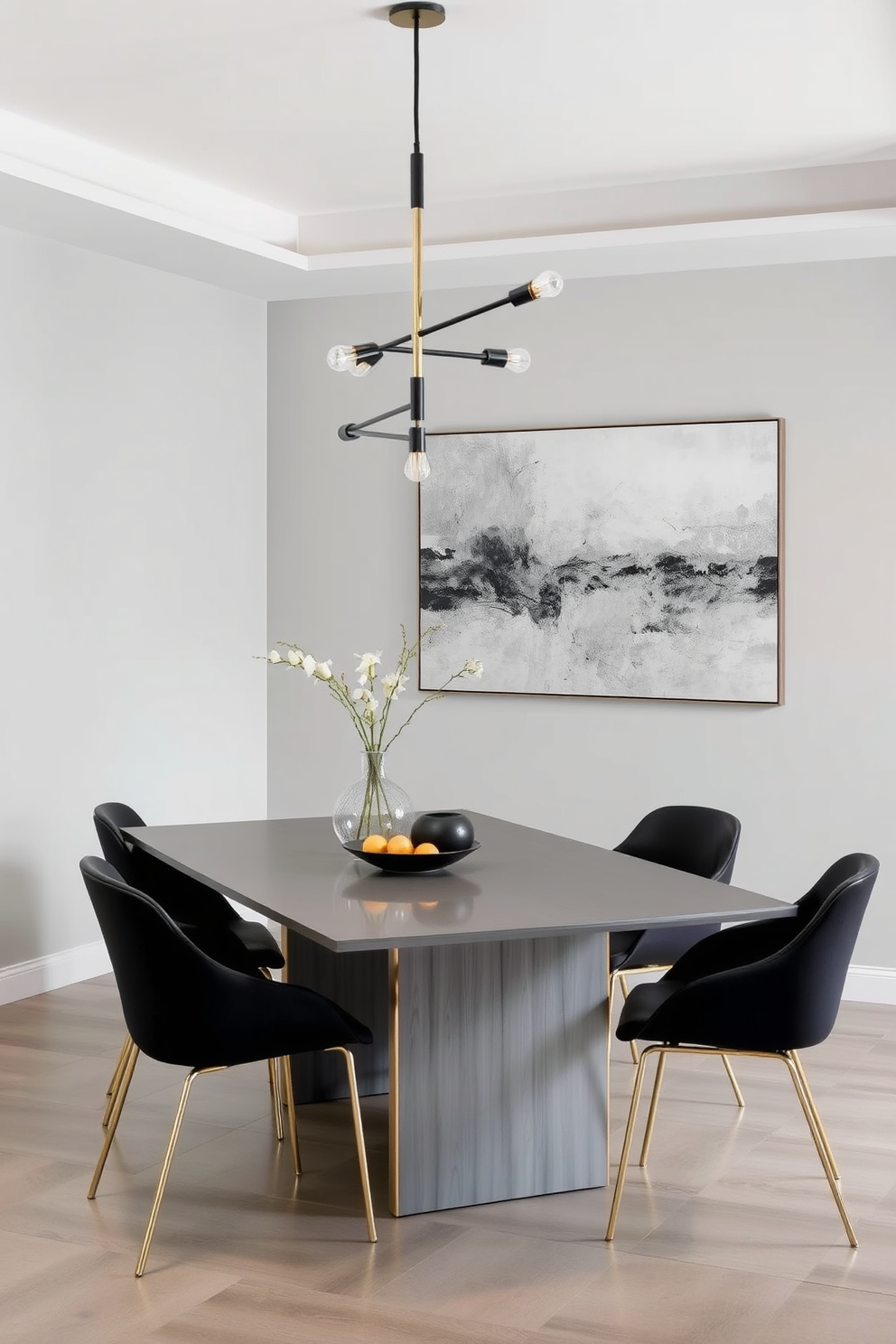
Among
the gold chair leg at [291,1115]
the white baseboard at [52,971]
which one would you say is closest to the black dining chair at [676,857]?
the gold chair leg at [291,1115]

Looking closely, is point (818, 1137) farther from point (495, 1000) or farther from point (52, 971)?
point (52, 971)

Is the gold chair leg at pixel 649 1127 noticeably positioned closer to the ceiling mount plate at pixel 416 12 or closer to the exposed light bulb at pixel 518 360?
the exposed light bulb at pixel 518 360

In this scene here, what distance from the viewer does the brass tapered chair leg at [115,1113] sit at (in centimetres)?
327

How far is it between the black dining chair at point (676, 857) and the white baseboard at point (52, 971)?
214 centimetres

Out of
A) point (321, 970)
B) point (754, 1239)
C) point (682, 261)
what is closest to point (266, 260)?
point (682, 261)

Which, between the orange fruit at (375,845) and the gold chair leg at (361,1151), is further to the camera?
the orange fruit at (375,845)

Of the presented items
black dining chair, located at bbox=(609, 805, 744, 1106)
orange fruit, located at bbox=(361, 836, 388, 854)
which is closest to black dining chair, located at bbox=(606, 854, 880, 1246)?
black dining chair, located at bbox=(609, 805, 744, 1106)

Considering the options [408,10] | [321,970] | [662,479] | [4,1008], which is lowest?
[4,1008]

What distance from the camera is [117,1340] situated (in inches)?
103

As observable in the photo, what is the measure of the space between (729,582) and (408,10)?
2478 mm

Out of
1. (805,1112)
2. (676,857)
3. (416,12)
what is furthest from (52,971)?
(416,12)

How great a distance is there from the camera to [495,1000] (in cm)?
329

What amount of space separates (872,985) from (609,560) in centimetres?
185

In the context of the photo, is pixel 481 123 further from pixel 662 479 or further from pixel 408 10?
pixel 662 479
